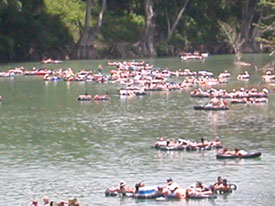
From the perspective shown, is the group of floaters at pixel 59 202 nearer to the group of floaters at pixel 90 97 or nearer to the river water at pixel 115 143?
the river water at pixel 115 143

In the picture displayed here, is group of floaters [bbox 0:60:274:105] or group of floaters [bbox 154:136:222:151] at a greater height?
group of floaters [bbox 0:60:274:105]

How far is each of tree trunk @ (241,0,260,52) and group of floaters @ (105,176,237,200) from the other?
3179 inches

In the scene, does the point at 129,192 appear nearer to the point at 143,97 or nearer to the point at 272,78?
the point at 143,97

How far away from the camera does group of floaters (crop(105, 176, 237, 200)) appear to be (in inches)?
1597

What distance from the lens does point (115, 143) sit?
5234 cm

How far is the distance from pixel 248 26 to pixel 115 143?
71760 mm

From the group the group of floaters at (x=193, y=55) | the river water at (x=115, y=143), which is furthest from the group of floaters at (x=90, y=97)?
the group of floaters at (x=193, y=55)

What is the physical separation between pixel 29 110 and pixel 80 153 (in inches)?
620

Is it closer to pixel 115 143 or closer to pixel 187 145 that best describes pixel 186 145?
pixel 187 145

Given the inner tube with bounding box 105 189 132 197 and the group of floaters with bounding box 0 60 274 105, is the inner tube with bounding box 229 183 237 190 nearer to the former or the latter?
the inner tube with bounding box 105 189 132 197

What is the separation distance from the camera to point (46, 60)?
103688 mm

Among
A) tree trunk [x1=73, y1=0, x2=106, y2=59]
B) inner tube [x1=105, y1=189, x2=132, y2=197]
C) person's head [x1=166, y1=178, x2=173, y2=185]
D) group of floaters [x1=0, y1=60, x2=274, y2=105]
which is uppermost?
tree trunk [x1=73, y1=0, x2=106, y2=59]

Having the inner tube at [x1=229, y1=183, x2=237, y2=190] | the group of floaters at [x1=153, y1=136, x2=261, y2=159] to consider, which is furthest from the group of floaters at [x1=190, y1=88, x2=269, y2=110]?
the inner tube at [x1=229, y1=183, x2=237, y2=190]

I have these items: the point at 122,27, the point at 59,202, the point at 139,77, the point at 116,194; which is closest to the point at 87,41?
the point at 122,27
